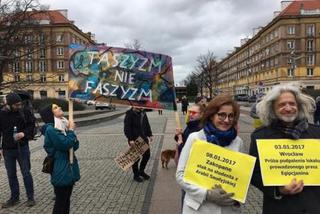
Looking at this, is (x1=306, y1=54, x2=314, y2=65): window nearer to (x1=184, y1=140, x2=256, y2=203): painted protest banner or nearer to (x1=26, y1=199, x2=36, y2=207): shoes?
(x1=26, y1=199, x2=36, y2=207): shoes

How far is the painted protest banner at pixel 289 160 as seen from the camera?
3553 mm

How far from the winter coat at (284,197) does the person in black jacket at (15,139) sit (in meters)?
5.17

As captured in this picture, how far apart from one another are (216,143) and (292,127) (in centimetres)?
56

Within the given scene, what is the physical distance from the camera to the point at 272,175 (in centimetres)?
356

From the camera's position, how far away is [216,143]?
369cm

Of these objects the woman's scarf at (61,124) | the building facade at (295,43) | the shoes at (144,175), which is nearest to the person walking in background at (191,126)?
the woman's scarf at (61,124)

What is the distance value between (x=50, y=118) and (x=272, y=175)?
355cm

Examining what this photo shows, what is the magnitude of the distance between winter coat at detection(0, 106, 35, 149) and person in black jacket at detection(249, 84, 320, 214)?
5215mm

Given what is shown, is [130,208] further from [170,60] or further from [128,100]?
[170,60]

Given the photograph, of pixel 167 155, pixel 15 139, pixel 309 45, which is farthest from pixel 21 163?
pixel 309 45

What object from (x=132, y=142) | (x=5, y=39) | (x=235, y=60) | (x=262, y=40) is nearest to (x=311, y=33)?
(x=262, y=40)

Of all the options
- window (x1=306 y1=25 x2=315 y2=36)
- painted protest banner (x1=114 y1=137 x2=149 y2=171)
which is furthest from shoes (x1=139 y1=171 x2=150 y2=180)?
window (x1=306 y1=25 x2=315 y2=36)

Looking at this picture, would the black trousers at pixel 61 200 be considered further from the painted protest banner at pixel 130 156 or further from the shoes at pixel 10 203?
the painted protest banner at pixel 130 156

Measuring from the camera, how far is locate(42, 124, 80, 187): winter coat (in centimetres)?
596
